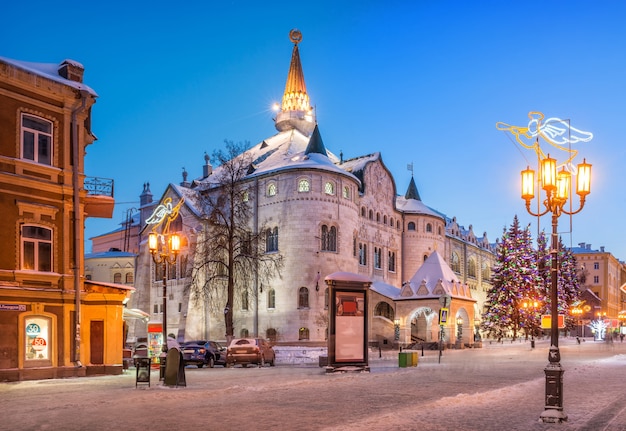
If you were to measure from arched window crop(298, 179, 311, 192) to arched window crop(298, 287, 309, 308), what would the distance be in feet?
25.5

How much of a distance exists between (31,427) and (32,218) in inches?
546

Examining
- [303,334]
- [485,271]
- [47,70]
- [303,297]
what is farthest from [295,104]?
[47,70]

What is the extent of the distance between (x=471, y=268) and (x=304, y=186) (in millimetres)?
41209

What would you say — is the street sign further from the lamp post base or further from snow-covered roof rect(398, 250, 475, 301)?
snow-covered roof rect(398, 250, 475, 301)

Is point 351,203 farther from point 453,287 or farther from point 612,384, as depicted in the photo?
point 612,384

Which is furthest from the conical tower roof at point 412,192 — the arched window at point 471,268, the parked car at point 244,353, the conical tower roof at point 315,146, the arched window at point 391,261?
the parked car at point 244,353

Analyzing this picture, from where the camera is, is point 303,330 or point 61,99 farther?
point 303,330

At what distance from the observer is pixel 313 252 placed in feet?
181

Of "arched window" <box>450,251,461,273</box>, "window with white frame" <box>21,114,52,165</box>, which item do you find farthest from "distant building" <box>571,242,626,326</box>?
"window with white frame" <box>21,114,52,165</box>

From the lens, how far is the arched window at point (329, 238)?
56.0 metres

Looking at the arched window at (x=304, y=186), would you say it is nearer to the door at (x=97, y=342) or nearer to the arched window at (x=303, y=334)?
the arched window at (x=303, y=334)

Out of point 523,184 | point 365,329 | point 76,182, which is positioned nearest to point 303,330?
point 365,329

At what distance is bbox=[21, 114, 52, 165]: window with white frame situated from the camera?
24.5 meters

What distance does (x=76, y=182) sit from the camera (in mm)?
25672
